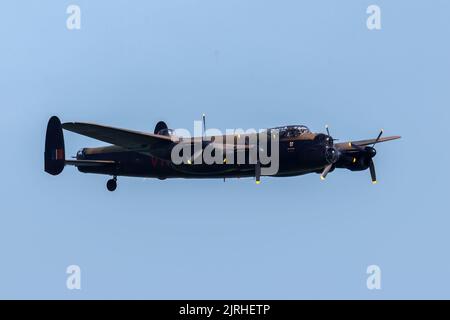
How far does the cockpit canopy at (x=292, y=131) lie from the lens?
4700 cm

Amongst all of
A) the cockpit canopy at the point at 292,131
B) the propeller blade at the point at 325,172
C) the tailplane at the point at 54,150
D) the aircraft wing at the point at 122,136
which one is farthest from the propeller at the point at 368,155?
the tailplane at the point at 54,150

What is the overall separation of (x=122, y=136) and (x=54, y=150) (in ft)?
16.3

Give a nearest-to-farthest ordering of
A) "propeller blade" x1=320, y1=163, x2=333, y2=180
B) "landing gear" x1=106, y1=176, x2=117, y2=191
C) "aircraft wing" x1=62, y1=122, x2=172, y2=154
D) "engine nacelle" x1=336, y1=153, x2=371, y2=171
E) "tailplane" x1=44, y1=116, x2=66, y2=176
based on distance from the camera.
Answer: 1. "aircraft wing" x1=62, y1=122, x2=172, y2=154
2. "propeller blade" x1=320, y1=163, x2=333, y2=180
3. "engine nacelle" x1=336, y1=153, x2=371, y2=171
4. "tailplane" x1=44, y1=116, x2=66, y2=176
5. "landing gear" x1=106, y1=176, x2=117, y2=191

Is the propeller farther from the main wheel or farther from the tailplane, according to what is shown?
the tailplane

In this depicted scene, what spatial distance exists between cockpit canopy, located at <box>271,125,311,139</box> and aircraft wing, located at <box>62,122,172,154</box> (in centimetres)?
531

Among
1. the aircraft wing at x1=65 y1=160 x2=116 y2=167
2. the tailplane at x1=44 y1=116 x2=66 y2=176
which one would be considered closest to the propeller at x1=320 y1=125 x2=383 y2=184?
the aircraft wing at x1=65 y1=160 x2=116 y2=167

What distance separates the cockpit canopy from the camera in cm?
4700

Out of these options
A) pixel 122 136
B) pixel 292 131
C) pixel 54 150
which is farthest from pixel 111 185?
pixel 292 131

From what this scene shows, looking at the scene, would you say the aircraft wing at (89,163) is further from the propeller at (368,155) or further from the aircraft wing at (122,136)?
the propeller at (368,155)

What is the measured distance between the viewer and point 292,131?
47.1 meters
